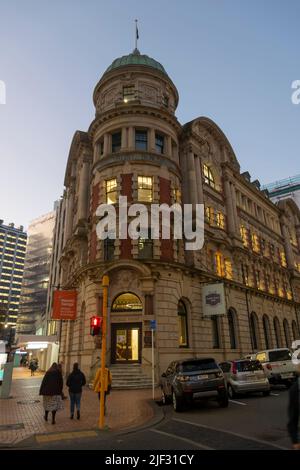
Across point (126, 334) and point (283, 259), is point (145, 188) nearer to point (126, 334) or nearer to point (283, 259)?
point (126, 334)

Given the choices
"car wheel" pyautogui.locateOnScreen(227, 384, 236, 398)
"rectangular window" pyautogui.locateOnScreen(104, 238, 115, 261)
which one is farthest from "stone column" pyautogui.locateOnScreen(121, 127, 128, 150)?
"car wheel" pyautogui.locateOnScreen(227, 384, 236, 398)

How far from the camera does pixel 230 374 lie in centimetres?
1467

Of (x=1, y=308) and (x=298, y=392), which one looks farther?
(x=1, y=308)

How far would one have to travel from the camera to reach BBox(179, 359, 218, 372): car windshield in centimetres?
1202

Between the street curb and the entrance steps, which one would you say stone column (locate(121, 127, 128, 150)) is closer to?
the entrance steps

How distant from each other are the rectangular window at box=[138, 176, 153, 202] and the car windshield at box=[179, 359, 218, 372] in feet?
48.7

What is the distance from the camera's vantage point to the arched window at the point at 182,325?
76.9 ft

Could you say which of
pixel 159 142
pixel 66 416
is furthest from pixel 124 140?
pixel 66 416

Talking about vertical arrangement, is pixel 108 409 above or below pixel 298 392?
below

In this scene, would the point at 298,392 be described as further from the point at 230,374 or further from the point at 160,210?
the point at 160,210

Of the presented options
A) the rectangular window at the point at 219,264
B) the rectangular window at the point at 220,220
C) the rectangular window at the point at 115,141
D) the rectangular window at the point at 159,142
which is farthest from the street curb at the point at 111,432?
the rectangular window at the point at 220,220

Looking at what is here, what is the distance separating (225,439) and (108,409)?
631 cm

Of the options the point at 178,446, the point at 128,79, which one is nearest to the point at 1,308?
the point at 128,79

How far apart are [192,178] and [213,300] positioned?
37.3ft
